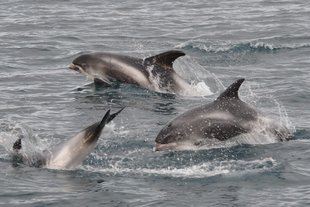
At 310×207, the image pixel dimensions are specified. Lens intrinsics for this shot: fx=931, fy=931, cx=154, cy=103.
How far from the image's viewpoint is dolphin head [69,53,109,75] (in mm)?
25922

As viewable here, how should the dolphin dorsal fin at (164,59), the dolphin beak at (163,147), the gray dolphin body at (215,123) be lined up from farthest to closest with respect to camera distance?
the dolphin dorsal fin at (164,59) → the gray dolphin body at (215,123) → the dolphin beak at (163,147)

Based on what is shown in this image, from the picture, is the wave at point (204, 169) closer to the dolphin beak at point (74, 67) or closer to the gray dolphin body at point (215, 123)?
the gray dolphin body at point (215, 123)

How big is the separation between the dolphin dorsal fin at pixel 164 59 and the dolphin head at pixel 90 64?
5.48 ft

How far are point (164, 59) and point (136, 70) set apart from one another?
1579mm

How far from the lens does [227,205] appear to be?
14594 mm

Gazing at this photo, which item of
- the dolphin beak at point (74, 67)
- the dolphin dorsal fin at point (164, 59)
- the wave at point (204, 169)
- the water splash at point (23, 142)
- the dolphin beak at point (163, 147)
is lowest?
the wave at point (204, 169)

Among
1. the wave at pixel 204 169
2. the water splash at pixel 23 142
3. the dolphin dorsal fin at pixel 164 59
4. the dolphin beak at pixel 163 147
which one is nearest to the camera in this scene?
the wave at pixel 204 169

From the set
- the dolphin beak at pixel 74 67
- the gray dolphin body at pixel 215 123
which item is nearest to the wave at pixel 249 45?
the dolphin beak at pixel 74 67

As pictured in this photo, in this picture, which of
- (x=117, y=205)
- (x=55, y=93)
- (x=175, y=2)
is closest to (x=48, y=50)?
(x=55, y=93)

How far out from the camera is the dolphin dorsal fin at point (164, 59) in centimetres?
2319

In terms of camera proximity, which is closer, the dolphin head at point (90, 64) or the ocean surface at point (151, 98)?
the ocean surface at point (151, 98)

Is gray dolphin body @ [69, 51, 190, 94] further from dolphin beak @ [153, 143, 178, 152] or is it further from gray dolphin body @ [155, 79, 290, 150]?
dolphin beak @ [153, 143, 178, 152]

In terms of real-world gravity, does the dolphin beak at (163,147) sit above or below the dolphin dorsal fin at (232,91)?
below

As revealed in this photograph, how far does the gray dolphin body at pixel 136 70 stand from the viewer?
2427cm
